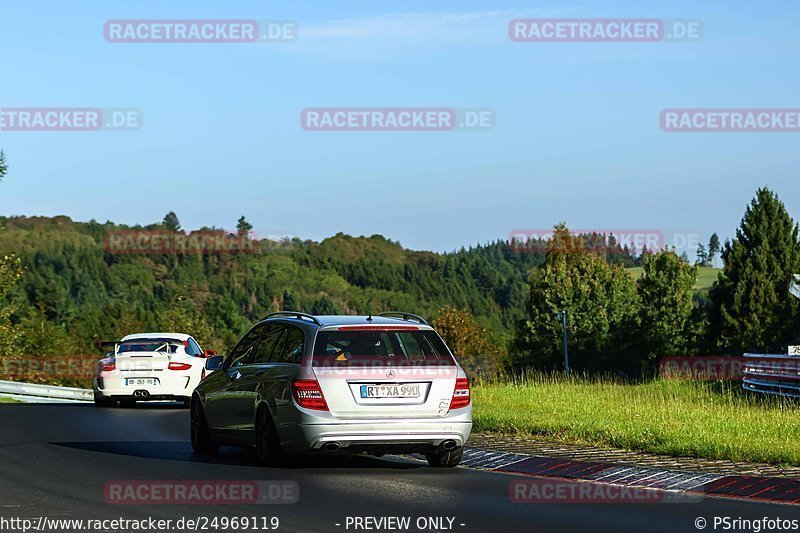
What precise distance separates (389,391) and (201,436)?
10.9 feet

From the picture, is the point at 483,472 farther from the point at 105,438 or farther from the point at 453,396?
the point at 105,438

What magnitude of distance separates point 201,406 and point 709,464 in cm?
603

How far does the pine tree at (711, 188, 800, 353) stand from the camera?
8981cm

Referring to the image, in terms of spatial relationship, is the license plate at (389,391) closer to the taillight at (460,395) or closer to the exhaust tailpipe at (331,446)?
the taillight at (460,395)

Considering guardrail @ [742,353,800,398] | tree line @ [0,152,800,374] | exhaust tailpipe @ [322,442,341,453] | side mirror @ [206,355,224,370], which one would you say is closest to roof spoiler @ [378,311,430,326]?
exhaust tailpipe @ [322,442,341,453]

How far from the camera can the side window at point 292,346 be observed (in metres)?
12.6

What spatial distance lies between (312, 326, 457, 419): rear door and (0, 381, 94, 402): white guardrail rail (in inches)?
675

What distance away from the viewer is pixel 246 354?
1416 centimetres

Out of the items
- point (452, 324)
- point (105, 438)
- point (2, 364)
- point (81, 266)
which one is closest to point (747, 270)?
point (452, 324)

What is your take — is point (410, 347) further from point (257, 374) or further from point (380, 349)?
point (257, 374)

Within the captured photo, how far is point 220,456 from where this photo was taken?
555 inches

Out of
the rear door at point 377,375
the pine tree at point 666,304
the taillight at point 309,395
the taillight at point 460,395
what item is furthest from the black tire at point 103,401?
the pine tree at point 666,304

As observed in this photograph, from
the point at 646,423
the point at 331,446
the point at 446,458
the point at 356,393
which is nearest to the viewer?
the point at 331,446

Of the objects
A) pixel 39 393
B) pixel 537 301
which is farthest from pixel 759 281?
pixel 39 393
